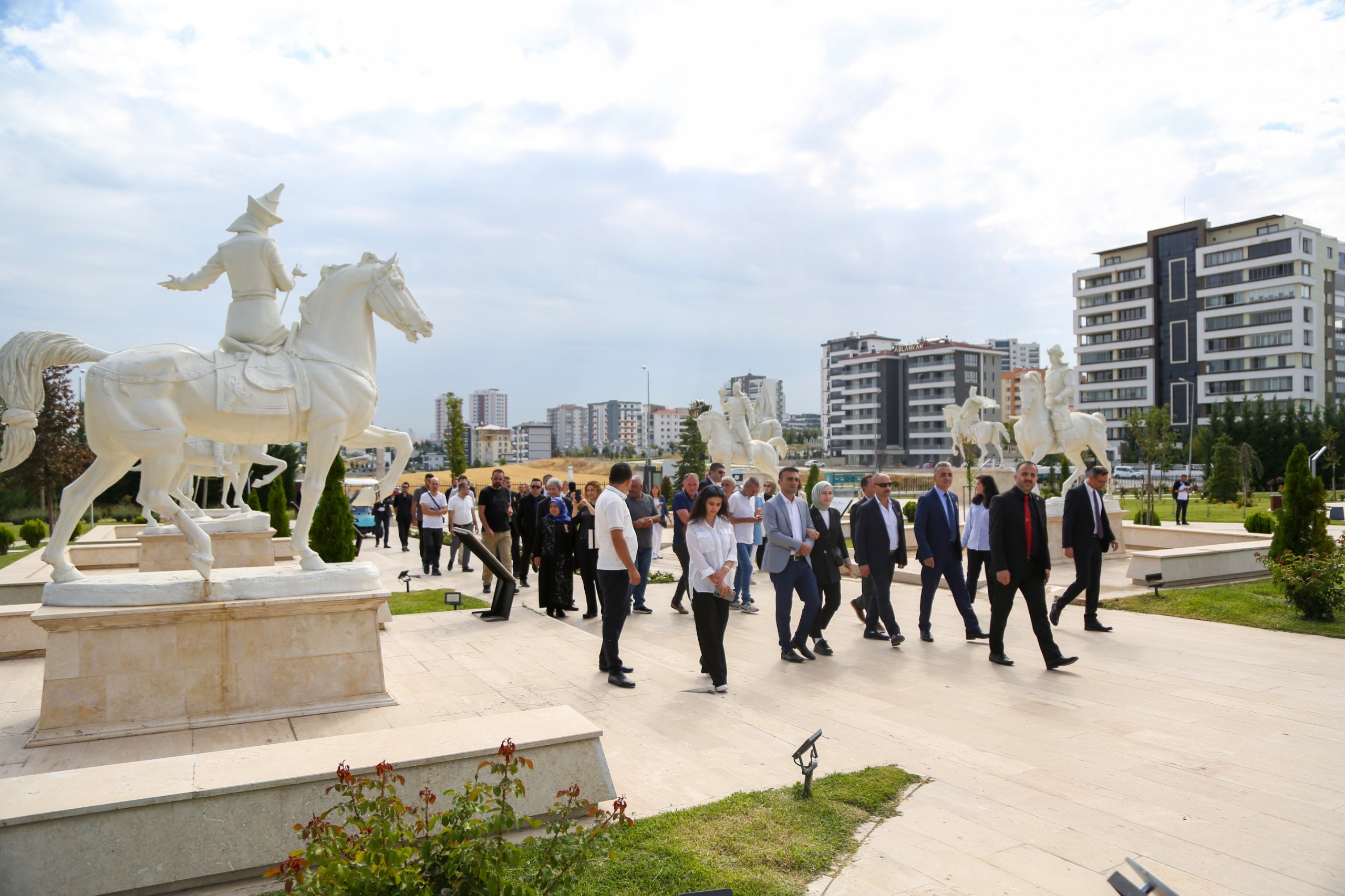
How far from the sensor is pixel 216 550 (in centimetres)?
1068

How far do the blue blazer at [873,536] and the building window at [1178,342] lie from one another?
236 ft

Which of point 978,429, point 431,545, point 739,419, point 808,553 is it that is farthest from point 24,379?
point 978,429

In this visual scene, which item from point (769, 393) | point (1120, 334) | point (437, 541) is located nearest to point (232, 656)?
point (437, 541)

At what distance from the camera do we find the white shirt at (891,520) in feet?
27.0

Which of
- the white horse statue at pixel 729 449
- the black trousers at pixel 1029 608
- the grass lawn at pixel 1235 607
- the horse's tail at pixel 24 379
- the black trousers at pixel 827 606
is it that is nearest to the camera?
the horse's tail at pixel 24 379

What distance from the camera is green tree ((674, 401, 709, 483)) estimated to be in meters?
47.2

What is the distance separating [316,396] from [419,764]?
3.57 m

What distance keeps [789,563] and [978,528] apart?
3721mm

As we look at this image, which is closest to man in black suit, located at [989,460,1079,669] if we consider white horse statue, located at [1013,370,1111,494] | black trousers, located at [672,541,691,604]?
black trousers, located at [672,541,691,604]

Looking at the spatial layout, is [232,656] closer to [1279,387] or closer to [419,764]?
[419,764]

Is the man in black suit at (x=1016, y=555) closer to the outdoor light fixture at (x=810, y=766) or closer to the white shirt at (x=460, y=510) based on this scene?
the outdoor light fixture at (x=810, y=766)

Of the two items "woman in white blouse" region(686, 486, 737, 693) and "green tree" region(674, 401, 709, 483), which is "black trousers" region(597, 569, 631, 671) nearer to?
"woman in white blouse" region(686, 486, 737, 693)

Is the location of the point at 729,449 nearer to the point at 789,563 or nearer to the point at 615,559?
the point at 789,563

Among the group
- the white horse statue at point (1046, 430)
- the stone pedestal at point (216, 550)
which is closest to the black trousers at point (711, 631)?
the stone pedestal at point (216, 550)
